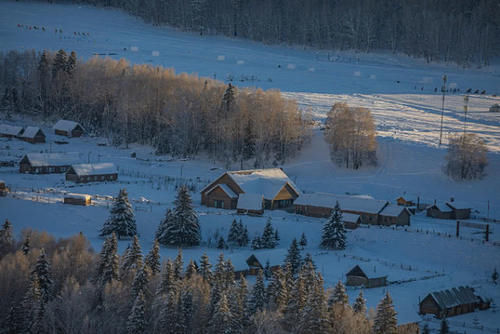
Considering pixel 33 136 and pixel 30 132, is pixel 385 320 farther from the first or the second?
pixel 30 132

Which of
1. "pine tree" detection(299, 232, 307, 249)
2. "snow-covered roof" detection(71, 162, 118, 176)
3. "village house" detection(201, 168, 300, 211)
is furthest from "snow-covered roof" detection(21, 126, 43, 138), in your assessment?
"pine tree" detection(299, 232, 307, 249)

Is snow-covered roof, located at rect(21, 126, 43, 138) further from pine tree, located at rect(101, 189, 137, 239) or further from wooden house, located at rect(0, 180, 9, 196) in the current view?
pine tree, located at rect(101, 189, 137, 239)

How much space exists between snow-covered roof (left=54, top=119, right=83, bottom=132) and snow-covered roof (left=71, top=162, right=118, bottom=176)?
46.1 feet

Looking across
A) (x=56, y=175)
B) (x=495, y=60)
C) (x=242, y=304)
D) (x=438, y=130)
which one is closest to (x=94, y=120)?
(x=56, y=175)

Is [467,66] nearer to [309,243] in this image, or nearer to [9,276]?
[309,243]

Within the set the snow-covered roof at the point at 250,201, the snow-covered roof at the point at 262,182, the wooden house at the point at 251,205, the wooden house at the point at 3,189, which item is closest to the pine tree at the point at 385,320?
the wooden house at the point at 251,205

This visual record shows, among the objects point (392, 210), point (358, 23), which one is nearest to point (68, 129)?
point (392, 210)

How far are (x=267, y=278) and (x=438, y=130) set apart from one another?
102 ft

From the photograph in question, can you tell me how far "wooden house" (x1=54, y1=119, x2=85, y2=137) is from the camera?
6064 centimetres

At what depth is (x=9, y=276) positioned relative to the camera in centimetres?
2845

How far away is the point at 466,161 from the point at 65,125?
2980 centimetres

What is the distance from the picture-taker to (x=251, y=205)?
41.9m

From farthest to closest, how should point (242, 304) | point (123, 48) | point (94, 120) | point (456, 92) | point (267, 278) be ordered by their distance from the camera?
1. point (123, 48)
2. point (456, 92)
3. point (94, 120)
4. point (267, 278)
5. point (242, 304)

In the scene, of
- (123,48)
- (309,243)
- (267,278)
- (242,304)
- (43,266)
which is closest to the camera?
(242,304)
